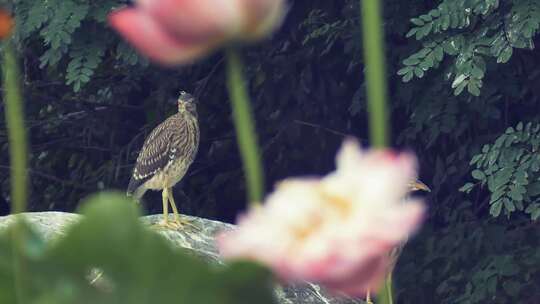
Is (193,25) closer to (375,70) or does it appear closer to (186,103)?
(375,70)

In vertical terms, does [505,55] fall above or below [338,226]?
above

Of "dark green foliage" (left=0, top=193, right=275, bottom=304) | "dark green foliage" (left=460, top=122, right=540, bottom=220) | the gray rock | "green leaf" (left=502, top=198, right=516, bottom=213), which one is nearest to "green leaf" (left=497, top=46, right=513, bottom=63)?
"dark green foliage" (left=460, top=122, right=540, bottom=220)

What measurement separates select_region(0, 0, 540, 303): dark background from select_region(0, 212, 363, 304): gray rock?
1.02 metres

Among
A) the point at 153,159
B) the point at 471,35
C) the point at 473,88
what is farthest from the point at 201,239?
the point at 471,35

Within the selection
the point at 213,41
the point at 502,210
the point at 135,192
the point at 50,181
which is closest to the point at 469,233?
the point at 502,210

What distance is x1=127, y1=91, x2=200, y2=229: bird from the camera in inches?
340

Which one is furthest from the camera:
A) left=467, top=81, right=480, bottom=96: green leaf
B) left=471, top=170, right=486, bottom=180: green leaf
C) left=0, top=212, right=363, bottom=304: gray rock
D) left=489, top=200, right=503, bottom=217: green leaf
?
left=471, top=170, right=486, bottom=180: green leaf

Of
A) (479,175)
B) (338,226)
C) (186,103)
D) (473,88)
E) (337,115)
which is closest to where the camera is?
(338,226)

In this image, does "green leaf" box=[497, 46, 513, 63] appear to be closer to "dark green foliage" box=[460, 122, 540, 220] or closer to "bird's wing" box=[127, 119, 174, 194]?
"dark green foliage" box=[460, 122, 540, 220]

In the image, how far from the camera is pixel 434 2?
27.1 feet

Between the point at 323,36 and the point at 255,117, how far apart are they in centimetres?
105

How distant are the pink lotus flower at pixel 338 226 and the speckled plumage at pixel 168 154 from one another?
7701 mm

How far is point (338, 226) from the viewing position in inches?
33.5

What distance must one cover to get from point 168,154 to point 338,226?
7878mm
